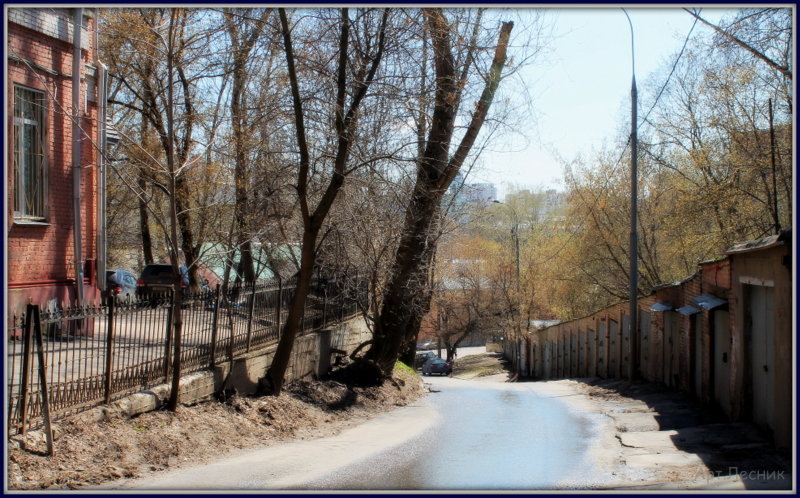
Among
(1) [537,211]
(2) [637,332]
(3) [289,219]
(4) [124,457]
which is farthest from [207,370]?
Result: (1) [537,211]

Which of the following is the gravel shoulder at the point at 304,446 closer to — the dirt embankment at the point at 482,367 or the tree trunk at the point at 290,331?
the tree trunk at the point at 290,331

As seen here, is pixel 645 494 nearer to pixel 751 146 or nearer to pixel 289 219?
pixel 289 219

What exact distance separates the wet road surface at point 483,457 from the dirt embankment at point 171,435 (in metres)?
1.71

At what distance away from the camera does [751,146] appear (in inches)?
819

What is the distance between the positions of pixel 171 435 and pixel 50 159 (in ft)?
20.1

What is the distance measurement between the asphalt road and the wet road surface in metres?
0.01

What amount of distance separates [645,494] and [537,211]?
50.1m

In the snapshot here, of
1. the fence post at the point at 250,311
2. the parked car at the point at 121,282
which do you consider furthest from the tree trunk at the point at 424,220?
the parked car at the point at 121,282

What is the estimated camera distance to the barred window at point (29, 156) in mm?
11641

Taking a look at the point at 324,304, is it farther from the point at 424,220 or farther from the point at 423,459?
the point at 423,459

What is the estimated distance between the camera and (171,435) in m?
8.52

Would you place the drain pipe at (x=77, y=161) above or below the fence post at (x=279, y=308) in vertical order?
above

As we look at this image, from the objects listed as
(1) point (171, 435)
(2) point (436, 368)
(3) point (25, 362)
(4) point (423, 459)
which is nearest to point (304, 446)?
(4) point (423, 459)

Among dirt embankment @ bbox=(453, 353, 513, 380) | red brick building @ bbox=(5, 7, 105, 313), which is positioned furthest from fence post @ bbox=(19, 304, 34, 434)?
dirt embankment @ bbox=(453, 353, 513, 380)
